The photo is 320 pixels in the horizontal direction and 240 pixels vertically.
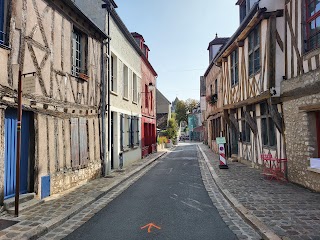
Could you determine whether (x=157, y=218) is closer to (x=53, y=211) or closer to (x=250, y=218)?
(x=250, y=218)

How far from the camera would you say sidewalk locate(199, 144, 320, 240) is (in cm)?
405

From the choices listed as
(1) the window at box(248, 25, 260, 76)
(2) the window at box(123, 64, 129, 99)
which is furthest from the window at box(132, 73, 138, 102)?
(1) the window at box(248, 25, 260, 76)

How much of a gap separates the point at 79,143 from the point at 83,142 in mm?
255

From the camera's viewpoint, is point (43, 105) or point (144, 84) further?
point (144, 84)

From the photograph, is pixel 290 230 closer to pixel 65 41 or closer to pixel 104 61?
pixel 65 41

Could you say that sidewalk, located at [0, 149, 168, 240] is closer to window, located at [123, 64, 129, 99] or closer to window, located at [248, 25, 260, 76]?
window, located at [123, 64, 129, 99]

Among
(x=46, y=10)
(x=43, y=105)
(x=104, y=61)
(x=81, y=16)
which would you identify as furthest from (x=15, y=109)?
(x=104, y=61)

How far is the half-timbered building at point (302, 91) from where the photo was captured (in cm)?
643

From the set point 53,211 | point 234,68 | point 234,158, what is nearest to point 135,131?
point 234,158

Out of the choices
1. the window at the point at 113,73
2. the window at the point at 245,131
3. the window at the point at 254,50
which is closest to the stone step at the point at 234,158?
the window at the point at 245,131

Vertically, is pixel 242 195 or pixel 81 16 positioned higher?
pixel 81 16

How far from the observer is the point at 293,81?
7262 millimetres

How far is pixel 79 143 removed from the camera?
309 inches

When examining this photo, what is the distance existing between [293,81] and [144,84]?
1180 centimetres
